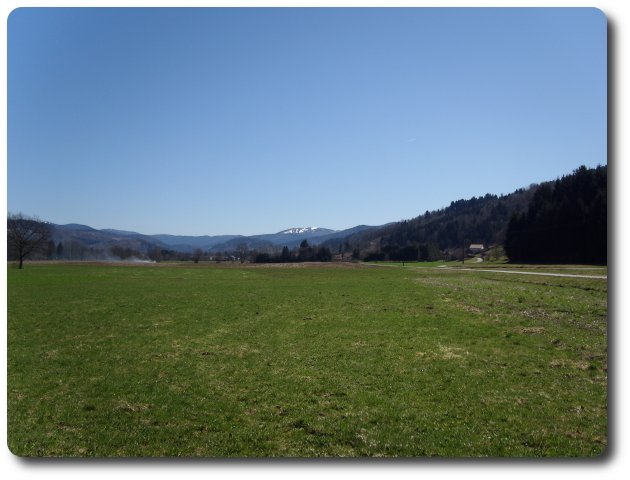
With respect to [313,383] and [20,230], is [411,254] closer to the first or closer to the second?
[20,230]

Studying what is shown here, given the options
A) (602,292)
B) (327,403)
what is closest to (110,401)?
(327,403)

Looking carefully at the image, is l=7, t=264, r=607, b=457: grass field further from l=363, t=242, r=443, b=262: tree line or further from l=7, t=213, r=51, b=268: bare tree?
l=363, t=242, r=443, b=262: tree line

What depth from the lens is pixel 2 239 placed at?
8.77 metres

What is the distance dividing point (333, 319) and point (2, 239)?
1483 cm

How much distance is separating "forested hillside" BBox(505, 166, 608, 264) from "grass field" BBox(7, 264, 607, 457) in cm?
467

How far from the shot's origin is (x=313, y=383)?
10.2 meters

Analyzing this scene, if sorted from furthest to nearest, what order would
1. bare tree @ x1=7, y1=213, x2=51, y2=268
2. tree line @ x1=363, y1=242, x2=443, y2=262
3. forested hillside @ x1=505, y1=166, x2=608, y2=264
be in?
tree line @ x1=363, y1=242, x2=443, y2=262, forested hillside @ x1=505, y1=166, x2=608, y2=264, bare tree @ x1=7, y1=213, x2=51, y2=268

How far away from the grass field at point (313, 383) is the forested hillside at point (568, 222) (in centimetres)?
467

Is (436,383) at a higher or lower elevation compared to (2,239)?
lower

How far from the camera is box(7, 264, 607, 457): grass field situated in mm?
6941

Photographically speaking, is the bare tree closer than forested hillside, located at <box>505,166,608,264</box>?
Yes

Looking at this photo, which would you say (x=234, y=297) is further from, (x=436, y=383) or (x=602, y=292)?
(x=602, y=292)

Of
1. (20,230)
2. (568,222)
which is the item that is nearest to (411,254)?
(568,222)

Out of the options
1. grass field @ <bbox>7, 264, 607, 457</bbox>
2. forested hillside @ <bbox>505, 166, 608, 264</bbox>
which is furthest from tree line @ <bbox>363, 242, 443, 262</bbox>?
grass field @ <bbox>7, 264, 607, 457</bbox>
